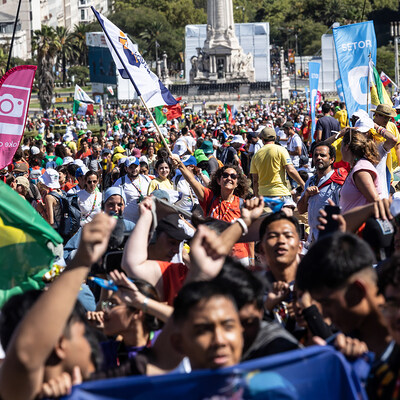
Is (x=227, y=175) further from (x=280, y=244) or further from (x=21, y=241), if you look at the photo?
(x=21, y=241)

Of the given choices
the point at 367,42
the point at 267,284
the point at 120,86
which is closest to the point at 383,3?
the point at 120,86

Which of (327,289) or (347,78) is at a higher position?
(347,78)

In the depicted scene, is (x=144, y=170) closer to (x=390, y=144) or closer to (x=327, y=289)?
(x=390, y=144)

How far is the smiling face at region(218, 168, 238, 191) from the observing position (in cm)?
733

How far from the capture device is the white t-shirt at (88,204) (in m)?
A: 9.27

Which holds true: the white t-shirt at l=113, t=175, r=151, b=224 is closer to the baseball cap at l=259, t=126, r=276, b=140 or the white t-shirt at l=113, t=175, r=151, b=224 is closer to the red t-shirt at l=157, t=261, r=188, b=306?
the baseball cap at l=259, t=126, r=276, b=140

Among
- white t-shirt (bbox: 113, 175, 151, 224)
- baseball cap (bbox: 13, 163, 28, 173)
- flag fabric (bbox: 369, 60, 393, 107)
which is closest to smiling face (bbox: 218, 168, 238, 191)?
white t-shirt (bbox: 113, 175, 151, 224)

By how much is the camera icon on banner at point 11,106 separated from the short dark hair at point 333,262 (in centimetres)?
601

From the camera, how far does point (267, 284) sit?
392 cm

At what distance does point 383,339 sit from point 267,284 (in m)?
0.79

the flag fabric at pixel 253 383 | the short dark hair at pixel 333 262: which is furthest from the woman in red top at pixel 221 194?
the flag fabric at pixel 253 383

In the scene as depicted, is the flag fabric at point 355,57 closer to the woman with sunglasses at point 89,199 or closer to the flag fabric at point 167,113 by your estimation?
the woman with sunglasses at point 89,199

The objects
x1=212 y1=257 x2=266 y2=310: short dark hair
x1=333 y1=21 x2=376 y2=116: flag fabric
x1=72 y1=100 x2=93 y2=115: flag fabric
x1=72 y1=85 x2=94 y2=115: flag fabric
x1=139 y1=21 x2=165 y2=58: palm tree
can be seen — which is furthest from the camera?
x1=139 y1=21 x2=165 y2=58: palm tree

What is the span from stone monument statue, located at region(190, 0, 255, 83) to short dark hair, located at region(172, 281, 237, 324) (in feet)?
260
